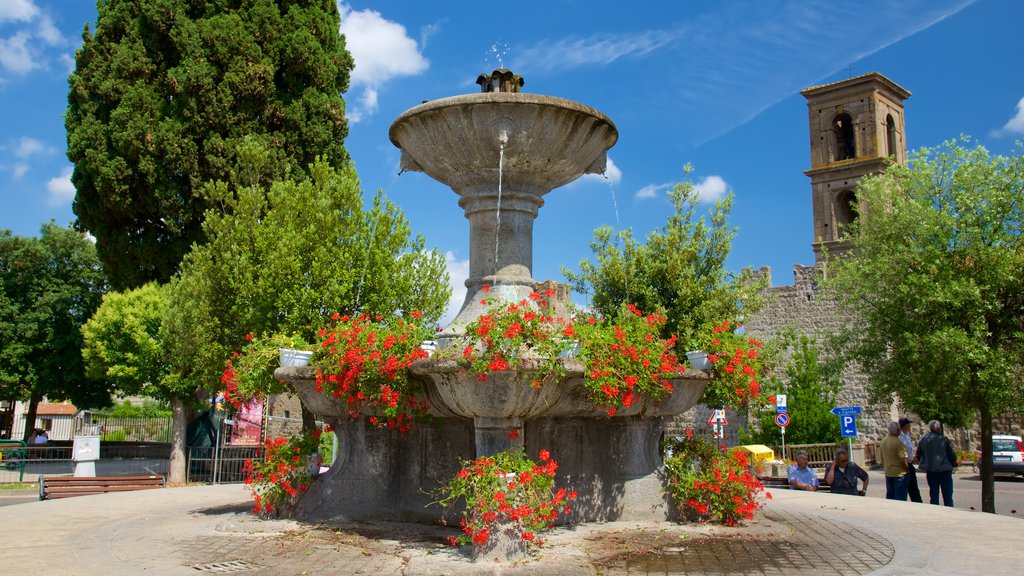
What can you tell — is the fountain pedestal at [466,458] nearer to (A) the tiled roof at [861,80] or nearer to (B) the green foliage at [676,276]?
(B) the green foliage at [676,276]

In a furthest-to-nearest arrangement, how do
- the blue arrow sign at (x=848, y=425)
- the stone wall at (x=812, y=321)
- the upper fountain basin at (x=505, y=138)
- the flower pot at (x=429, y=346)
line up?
the stone wall at (x=812, y=321)
the blue arrow sign at (x=848, y=425)
the upper fountain basin at (x=505, y=138)
the flower pot at (x=429, y=346)

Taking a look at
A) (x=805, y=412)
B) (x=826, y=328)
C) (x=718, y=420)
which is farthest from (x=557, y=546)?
(x=826, y=328)

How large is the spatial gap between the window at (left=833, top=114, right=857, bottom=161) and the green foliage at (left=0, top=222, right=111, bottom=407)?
132 ft

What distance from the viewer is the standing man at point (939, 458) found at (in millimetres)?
10398

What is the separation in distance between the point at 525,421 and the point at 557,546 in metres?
1.19

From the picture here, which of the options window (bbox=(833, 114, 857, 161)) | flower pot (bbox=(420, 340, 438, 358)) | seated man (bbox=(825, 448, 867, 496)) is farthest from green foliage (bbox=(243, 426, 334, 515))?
window (bbox=(833, 114, 857, 161))

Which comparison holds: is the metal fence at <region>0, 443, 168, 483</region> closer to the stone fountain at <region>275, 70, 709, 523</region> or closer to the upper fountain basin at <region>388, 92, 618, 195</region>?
the stone fountain at <region>275, 70, 709, 523</region>

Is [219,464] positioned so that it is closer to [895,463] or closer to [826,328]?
[895,463]

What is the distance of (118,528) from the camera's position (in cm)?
777

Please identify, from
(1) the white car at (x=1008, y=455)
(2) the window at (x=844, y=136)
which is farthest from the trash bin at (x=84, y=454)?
(2) the window at (x=844, y=136)

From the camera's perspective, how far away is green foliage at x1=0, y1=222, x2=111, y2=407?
1030 inches

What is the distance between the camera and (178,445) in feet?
57.5

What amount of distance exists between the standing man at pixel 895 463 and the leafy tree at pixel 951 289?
1.67 m

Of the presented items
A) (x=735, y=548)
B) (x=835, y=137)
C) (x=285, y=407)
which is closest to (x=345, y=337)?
(x=735, y=548)
